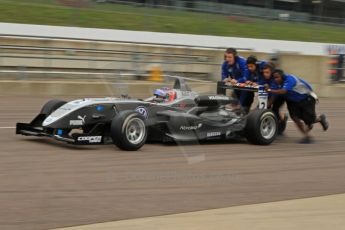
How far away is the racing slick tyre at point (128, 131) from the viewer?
8273 mm

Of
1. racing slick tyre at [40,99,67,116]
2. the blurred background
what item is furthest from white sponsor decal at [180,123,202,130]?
racing slick tyre at [40,99,67,116]

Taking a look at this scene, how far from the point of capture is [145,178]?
6.90 m

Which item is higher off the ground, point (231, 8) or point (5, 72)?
point (231, 8)

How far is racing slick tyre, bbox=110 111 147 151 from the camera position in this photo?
827cm

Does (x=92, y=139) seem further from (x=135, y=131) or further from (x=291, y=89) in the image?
(x=291, y=89)

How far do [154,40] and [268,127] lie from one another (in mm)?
17181

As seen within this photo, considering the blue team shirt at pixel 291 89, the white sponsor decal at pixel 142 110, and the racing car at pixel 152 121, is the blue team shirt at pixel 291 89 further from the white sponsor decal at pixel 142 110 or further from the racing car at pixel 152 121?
the white sponsor decal at pixel 142 110

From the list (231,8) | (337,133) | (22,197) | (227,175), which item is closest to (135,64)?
(337,133)

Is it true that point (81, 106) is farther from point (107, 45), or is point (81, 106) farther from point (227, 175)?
point (107, 45)

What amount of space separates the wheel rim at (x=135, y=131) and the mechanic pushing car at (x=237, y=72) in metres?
2.82

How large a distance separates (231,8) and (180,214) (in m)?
29.5

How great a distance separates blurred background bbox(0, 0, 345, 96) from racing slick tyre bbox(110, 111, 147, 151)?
167 centimetres

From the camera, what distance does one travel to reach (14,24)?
2352 centimetres

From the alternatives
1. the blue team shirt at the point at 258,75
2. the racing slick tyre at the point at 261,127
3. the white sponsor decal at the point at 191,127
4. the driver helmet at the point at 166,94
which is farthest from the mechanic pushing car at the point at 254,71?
the driver helmet at the point at 166,94
